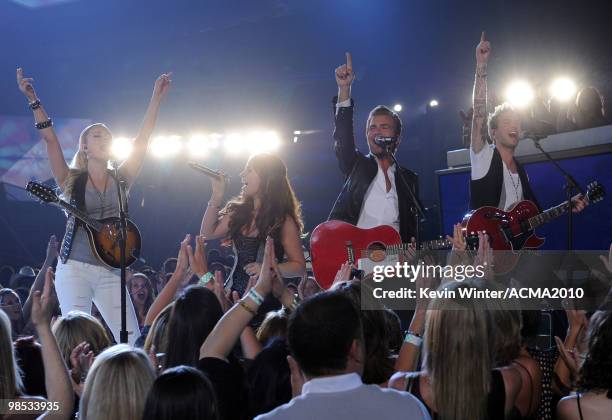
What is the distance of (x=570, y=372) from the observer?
2857 millimetres

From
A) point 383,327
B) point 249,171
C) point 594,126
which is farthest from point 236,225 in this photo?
point 594,126

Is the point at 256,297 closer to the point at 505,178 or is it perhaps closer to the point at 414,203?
the point at 414,203

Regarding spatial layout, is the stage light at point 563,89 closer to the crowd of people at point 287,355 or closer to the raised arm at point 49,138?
the crowd of people at point 287,355

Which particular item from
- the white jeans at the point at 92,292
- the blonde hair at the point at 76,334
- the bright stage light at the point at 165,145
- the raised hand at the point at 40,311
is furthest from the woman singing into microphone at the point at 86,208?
the bright stage light at the point at 165,145

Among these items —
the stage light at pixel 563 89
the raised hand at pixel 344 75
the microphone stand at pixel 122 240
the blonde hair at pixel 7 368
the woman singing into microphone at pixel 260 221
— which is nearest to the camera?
the blonde hair at pixel 7 368

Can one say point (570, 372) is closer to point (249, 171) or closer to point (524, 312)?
point (524, 312)

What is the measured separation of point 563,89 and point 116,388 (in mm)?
9016

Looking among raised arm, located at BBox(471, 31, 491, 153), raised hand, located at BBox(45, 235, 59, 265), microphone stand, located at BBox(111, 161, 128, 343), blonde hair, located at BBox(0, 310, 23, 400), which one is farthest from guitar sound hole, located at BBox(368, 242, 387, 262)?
raised hand, located at BBox(45, 235, 59, 265)

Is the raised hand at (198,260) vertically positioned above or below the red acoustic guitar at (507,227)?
below

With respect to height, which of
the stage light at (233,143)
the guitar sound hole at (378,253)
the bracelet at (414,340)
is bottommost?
the bracelet at (414,340)

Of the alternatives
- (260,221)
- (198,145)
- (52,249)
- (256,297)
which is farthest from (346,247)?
(198,145)

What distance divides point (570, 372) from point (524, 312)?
325mm

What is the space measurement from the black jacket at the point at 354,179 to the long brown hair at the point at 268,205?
1.72 feet

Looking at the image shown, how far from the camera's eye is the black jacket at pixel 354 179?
15.3 ft
